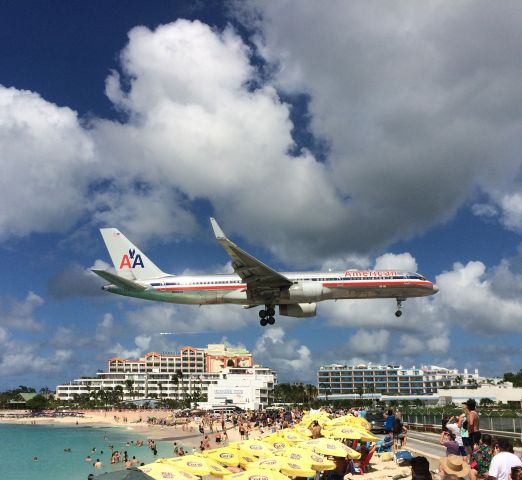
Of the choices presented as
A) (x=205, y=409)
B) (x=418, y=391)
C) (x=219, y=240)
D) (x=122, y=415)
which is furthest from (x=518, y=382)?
(x=219, y=240)

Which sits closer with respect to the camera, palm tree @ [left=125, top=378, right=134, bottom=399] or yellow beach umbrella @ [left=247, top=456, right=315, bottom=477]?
yellow beach umbrella @ [left=247, top=456, right=315, bottom=477]

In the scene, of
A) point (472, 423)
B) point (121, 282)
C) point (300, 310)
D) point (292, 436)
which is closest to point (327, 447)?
point (472, 423)

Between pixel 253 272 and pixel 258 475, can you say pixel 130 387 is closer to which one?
pixel 253 272

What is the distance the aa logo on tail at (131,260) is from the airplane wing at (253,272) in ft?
35.5

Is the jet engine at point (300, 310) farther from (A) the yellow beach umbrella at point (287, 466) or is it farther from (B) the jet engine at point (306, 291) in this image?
(A) the yellow beach umbrella at point (287, 466)

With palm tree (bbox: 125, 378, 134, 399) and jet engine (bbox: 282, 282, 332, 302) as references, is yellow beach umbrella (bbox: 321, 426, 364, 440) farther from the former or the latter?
palm tree (bbox: 125, 378, 134, 399)

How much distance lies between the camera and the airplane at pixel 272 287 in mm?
41625

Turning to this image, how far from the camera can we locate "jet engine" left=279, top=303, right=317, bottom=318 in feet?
144

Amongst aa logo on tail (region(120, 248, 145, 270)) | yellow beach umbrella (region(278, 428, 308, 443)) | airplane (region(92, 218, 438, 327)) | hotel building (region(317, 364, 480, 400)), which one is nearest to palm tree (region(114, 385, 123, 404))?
hotel building (region(317, 364, 480, 400))

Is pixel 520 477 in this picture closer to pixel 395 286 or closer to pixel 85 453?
pixel 395 286

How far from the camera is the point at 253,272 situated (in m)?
40.9

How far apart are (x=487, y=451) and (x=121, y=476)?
8.96 metres

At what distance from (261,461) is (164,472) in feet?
9.16

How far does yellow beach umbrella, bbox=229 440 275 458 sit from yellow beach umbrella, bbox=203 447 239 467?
319mm
